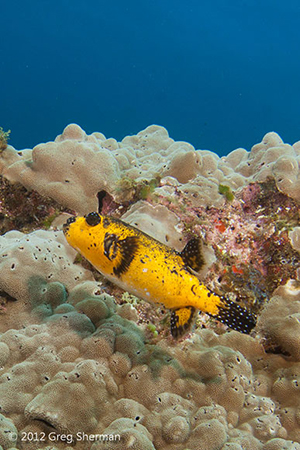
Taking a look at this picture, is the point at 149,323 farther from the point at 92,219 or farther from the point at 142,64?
the point at 142,64

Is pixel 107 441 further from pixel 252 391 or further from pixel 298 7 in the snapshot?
pixel 298 7

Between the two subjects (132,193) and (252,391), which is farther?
(132,193)

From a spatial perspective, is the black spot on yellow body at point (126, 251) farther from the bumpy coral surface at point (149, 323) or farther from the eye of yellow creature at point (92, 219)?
the bumpy coral surface at point (149, 323)

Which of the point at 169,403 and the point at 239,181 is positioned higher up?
the point at 239,181

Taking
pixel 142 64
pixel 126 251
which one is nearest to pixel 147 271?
pixel 126 251

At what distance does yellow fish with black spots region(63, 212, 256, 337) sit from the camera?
257cm

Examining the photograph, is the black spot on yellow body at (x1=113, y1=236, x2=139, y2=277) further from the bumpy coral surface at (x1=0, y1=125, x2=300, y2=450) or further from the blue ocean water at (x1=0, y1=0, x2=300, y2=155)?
the blue ocean water at (x1=0, y1=0, x2=300, y2=155)

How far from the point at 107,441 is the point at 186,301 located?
116 cm

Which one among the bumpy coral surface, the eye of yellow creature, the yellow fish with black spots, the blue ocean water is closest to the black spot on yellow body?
the yellow fish with black spots

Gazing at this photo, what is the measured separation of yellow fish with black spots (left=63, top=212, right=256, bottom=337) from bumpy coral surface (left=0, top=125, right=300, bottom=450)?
11.5 inches

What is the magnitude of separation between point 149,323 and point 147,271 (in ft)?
4.56

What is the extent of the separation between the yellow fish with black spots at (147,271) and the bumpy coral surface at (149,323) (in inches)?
11.5

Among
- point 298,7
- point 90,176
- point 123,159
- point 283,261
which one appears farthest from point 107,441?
point 298,7

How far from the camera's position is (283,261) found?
4.74 m
